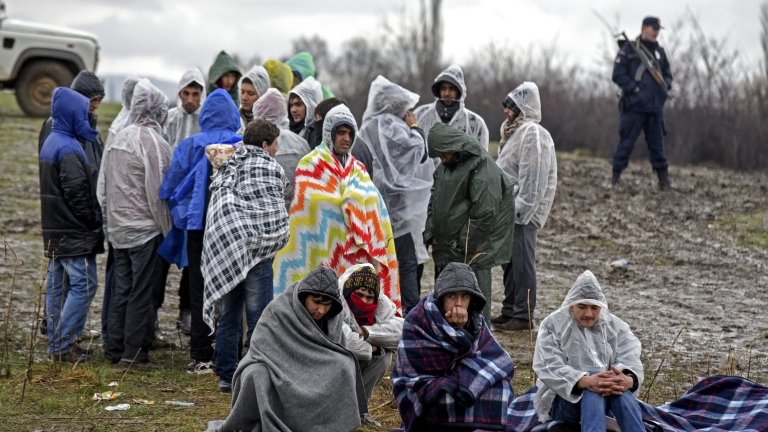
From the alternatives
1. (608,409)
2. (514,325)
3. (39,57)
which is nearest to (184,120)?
(514,325)

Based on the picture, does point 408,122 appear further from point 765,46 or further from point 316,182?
point 765,46

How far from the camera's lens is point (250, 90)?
7.55 meters

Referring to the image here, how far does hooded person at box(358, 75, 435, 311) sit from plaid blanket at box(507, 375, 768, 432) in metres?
2.31

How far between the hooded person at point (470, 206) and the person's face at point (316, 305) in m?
1.66

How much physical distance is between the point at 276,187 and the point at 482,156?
1493mm

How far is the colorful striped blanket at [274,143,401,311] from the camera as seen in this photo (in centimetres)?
597

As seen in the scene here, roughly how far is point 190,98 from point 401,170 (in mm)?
1693

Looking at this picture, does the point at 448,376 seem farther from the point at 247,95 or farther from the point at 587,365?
the point at 247,95

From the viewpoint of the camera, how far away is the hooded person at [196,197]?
598cm

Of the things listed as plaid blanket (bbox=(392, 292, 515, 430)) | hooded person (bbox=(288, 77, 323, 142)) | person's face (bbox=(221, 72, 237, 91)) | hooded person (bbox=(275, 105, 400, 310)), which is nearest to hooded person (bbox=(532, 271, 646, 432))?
plaid blanket (bbox=(392, 292, 515, 430))

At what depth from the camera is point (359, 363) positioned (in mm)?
5145

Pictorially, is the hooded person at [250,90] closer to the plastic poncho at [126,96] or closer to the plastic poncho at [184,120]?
the plastic poncho at [184,120]

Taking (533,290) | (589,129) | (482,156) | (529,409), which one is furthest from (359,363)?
(589,129)

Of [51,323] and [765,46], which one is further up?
[765,46]
